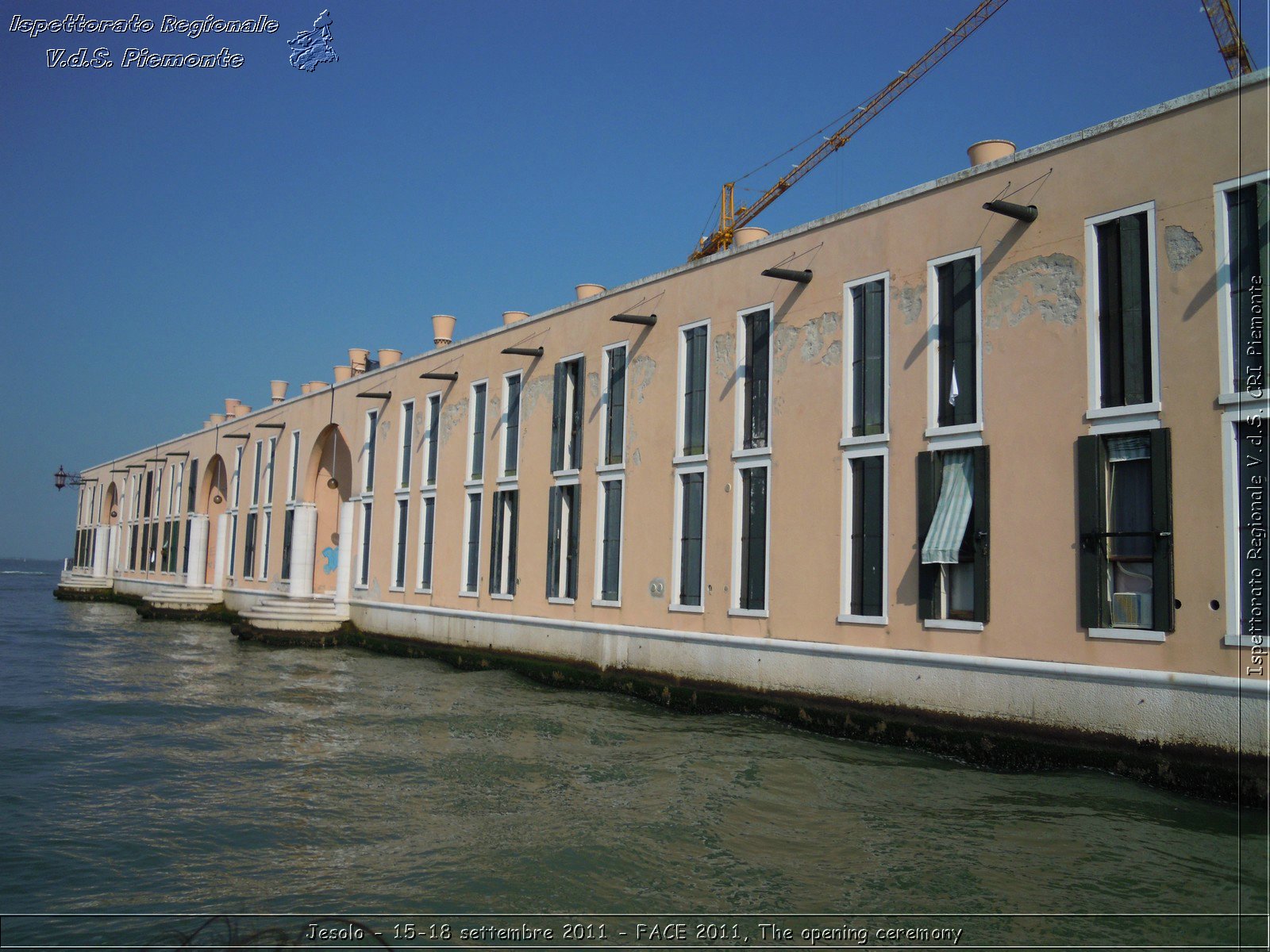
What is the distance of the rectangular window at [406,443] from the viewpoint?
1114 inches

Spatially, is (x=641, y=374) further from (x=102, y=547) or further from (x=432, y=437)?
(x=102, y=547)

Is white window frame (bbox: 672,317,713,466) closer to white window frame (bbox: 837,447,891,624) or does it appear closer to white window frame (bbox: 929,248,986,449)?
white window frame (bbox: 837,447,891,624)

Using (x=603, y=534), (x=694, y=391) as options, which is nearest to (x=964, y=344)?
(x=694, y=391)

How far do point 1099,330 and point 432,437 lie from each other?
762 inches

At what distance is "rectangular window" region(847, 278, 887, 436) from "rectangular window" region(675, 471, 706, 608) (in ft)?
11.7

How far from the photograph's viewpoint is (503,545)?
23312 millimetres

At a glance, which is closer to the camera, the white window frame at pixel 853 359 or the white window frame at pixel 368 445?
the white window frame at pixel 853 359

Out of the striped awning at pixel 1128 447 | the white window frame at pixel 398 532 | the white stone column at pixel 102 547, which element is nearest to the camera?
the striped awning at pixel 1128 447

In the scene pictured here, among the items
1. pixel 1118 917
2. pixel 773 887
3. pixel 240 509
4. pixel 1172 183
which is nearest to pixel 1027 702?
pixel 1118 917

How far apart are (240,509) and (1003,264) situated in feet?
114

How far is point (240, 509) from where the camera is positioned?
131 ft

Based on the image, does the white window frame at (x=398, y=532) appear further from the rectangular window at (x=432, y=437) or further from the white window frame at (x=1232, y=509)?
the white window frame at (x=1232, y=509)

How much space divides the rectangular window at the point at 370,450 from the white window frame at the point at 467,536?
6.38 metres

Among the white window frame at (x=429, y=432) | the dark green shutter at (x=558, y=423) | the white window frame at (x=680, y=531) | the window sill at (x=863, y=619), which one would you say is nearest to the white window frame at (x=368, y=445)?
the white window frame at (x=429, y=432)
